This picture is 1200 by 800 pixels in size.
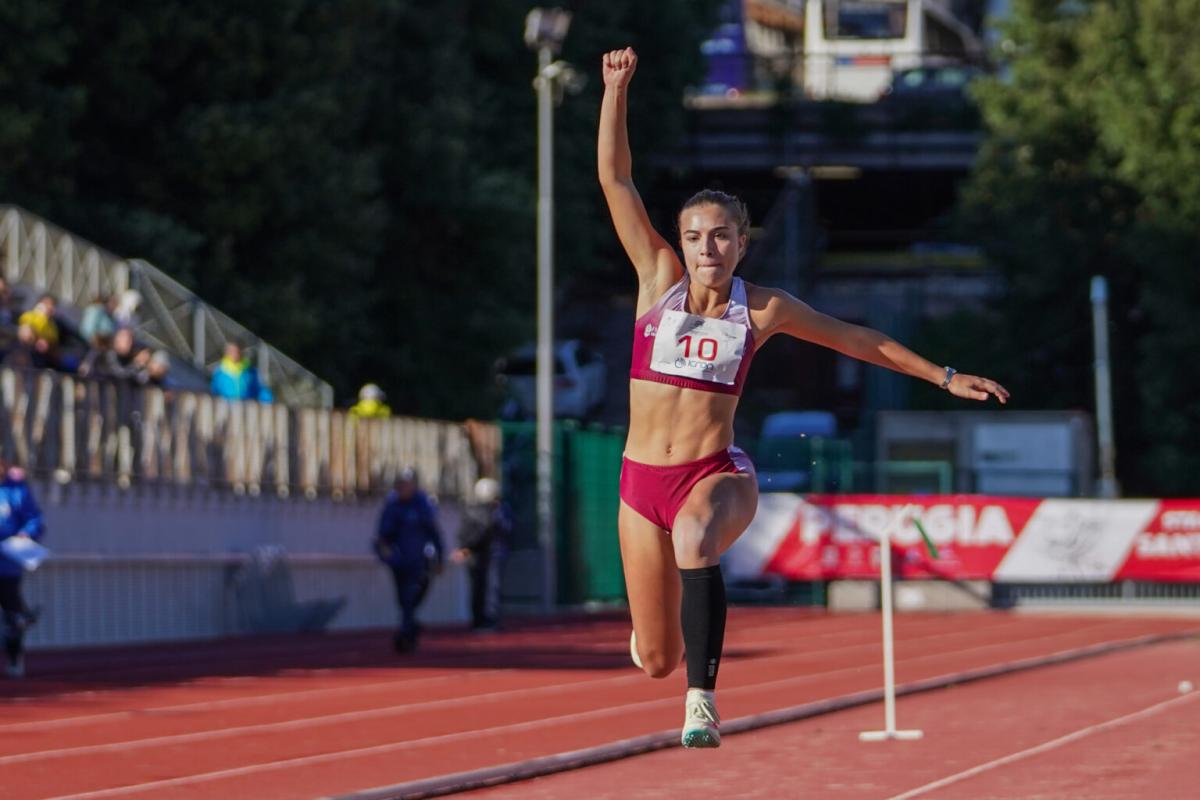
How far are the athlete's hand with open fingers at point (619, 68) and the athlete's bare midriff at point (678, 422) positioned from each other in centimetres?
115

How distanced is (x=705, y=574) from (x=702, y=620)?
0.18m

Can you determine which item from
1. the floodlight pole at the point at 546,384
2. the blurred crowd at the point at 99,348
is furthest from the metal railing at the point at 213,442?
the floodlight pole at the point at 546,384

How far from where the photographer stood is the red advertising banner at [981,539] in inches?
1387

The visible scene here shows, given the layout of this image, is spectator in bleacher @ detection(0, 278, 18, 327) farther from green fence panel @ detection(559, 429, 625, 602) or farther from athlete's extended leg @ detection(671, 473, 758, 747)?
athlete's extended leg @ detection(671, 473, 758, 747)

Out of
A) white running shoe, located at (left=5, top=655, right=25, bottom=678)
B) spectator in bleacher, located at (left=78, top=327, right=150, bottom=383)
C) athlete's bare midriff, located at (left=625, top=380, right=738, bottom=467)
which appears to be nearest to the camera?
athlete's bare midriff, located at (left=625, top=380, right=738, bottom=467)

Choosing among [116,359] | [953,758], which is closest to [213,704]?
[953,758]

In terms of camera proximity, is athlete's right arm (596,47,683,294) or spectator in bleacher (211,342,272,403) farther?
spectator in bleacher (211,342,272,403)

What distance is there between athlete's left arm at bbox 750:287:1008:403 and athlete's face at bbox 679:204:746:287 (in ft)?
0.72

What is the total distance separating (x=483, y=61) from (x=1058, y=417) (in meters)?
14.0

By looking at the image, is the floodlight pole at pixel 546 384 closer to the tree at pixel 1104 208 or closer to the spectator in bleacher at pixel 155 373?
the spectator in bleacher at pixel 155 373

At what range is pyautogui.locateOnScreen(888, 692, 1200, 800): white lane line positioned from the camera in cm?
1197

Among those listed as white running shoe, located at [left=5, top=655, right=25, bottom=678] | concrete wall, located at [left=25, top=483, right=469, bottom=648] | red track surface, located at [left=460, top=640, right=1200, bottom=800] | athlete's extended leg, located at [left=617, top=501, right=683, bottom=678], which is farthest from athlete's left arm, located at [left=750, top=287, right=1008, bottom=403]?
concrete wall, located at [left=25, top=483, right=469, bottom=648]

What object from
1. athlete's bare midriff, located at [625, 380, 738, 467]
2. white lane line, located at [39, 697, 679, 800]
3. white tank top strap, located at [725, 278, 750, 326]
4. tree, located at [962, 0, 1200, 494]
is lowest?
white lane line, located at [39, 697, 679, 800]

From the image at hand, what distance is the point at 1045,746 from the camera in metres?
14.3
